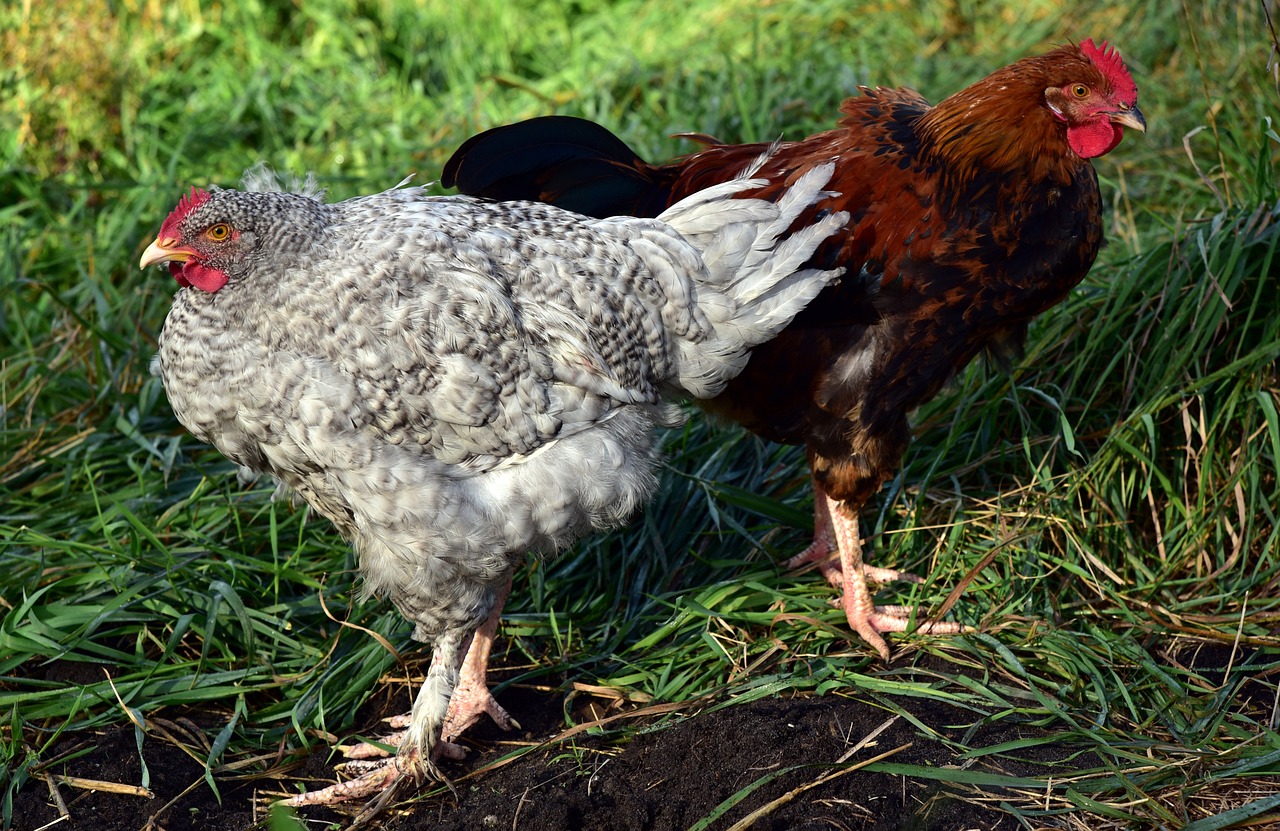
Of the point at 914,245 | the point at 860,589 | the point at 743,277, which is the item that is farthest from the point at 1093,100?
the point at 860,589

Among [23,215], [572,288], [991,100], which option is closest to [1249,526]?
[991,100]

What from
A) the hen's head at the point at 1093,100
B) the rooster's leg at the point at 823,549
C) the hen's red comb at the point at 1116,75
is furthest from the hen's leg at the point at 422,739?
the hen's red comb at the point at 1116,75

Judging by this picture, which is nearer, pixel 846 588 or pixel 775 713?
pixel 775 713

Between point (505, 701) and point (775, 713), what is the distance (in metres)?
0.94

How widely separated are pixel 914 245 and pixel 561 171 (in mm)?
1225

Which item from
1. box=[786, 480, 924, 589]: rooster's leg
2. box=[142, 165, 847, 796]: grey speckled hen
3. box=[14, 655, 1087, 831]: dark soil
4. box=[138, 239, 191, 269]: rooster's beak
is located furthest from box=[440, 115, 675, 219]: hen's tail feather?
box=[14, 655, 1087, 831]: dark soil

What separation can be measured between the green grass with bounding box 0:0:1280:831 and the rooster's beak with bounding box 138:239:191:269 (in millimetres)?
1207

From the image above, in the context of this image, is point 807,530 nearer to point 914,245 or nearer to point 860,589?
point 860,589

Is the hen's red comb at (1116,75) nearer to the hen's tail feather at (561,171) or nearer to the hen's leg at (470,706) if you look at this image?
the hen's tail feather at (561,171)

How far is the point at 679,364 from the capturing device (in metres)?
3.23

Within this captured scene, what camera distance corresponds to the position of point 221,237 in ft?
9.18

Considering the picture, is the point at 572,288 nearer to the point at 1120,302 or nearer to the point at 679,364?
the point at 679,364

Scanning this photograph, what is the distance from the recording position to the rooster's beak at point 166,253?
9.08 ft

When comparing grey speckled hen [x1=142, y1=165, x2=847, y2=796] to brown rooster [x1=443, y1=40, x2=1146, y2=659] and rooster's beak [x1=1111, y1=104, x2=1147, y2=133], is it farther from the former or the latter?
rooster's beak [x1=1111, y1=104, x2=1147, y2=133]
